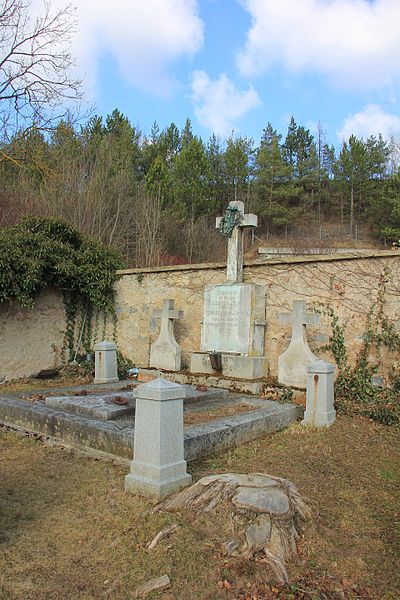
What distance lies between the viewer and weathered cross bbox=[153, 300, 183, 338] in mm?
9969

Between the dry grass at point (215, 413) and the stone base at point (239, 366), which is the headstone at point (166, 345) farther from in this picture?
the dry grass at point (215, 413)

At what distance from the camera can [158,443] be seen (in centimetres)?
404

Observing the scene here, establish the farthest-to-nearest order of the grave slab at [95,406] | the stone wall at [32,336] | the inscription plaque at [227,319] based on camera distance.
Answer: the stone wall at [32,336], the inscription plaque at [227,319], the grave slab at [95,406]

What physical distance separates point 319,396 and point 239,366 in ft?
7.50

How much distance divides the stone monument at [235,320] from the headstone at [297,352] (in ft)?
1.99

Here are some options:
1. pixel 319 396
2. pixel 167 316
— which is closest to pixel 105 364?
pixel 167 316

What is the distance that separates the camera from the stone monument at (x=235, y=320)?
29.0ft

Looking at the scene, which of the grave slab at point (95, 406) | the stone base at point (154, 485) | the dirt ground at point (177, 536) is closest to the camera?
the dirt ground at point (177, 536)

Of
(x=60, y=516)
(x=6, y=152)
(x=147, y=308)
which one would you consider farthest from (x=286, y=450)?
(x=6, y=152)

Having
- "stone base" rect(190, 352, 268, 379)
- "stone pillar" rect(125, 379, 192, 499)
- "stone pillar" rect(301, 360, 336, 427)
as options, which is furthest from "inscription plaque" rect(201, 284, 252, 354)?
"stone pillar" rect(125, 379, 192, 499)

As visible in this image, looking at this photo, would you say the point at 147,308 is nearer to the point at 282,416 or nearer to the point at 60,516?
the point at 282,416

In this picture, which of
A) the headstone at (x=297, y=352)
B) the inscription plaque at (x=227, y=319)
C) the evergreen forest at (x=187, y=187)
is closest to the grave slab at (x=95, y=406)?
the inscription plaque at (x=227, y=319)

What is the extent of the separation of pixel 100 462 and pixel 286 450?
2.12m

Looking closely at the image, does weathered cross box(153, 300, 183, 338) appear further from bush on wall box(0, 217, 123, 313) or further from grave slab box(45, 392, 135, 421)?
grave slab box(45, 392, 135, 421)
